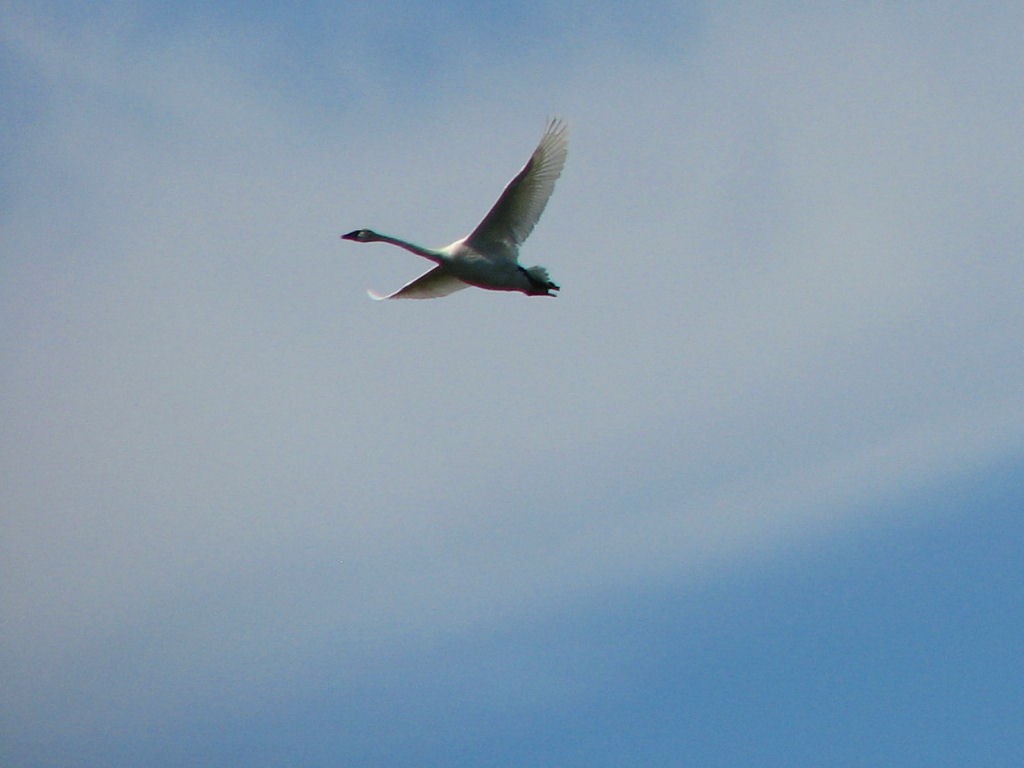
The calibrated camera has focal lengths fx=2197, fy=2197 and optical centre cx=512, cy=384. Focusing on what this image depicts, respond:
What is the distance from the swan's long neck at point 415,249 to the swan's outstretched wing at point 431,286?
1.35m

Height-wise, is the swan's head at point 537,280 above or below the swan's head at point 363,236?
below

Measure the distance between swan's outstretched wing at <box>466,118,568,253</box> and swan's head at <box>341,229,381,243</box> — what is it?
282cm

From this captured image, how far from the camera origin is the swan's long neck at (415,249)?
173ft

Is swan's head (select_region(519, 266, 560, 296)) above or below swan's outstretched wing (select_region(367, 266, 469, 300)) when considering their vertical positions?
below

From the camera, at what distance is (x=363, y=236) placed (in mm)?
54875

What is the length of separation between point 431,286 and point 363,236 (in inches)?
87.7

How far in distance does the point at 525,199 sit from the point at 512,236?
1001mm

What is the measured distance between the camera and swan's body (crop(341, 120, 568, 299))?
172ft

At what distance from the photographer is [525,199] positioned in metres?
52.7

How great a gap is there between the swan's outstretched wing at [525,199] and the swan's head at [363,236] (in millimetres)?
2822

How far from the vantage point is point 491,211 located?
2062 inches

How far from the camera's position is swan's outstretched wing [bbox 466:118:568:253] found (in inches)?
2061

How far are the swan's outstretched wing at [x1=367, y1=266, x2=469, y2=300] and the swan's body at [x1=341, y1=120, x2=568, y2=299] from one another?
1.77 meters

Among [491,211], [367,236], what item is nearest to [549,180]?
[491,211]
